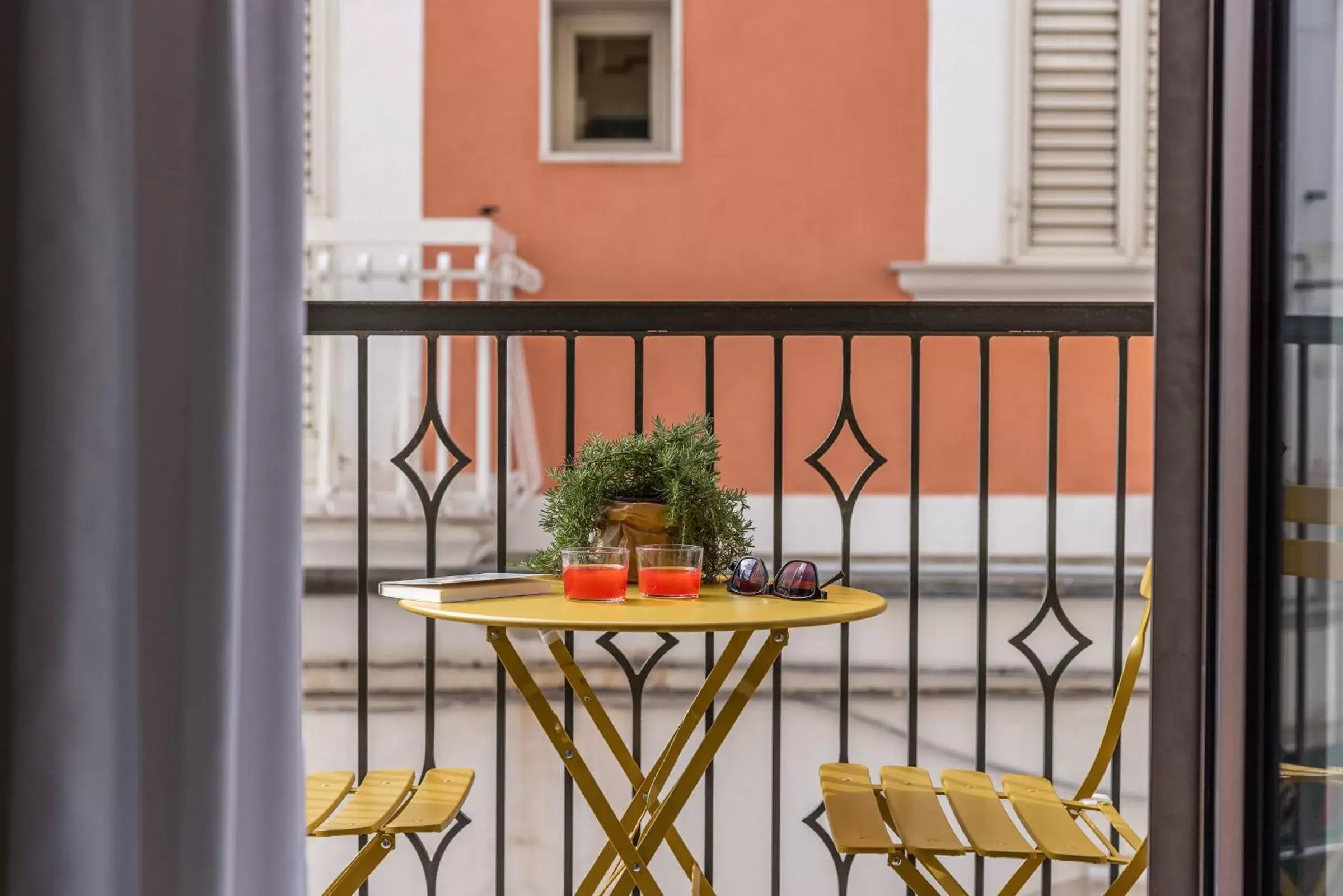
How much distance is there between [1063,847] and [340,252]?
15.3ft

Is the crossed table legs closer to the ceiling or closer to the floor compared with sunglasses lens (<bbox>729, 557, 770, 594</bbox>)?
closer to the floor

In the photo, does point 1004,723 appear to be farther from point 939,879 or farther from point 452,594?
point 452,594

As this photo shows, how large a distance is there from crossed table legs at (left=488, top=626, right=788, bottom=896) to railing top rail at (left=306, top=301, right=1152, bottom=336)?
561 mm

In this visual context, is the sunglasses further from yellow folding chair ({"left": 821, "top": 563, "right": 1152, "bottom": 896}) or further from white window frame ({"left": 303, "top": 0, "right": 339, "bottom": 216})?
white window frame ({"left": 303, "top": 0, "right": 339, "bottom": 216})

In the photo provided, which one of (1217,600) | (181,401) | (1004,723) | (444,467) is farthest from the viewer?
(444,467)

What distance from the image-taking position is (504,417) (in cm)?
193

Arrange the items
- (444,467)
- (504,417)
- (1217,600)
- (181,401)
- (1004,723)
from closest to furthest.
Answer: (181,401)
(1217,600)
(504,417)
(1004,723)
(444,467)

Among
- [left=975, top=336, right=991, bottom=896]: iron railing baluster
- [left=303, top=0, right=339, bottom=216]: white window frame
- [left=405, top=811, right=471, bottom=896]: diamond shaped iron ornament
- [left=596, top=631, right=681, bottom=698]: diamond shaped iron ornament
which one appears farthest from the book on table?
[left=303, top=0, right=339, bottom=216]: white window frame

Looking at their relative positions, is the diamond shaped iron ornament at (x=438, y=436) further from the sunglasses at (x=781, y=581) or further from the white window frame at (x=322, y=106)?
the white window frame at (x=322, y=106)

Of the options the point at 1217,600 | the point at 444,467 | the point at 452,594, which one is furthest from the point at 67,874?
the point at 444,467

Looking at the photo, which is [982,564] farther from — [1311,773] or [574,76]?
[574,76]

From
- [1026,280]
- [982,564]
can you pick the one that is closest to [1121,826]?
[982,564]

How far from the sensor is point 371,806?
1586 millimetres

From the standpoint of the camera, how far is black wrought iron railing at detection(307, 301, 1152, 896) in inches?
72.4
